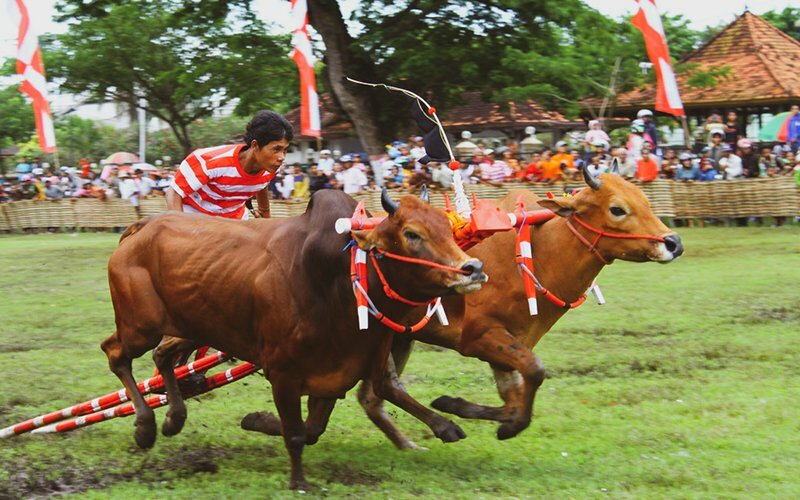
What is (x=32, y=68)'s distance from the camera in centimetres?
2442

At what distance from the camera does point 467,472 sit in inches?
243

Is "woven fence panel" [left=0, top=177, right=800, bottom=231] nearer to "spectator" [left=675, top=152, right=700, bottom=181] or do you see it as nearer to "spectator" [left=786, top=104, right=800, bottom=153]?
"spectator" [left=675, top=152, right=700, bottom=181]

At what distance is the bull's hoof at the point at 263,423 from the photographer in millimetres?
6656

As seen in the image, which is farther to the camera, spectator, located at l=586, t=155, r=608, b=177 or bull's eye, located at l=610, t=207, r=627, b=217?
spectator, located at l=586, t=155, r=608, b=177

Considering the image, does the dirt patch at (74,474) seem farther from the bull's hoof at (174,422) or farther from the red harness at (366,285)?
the red harness at (366,285)

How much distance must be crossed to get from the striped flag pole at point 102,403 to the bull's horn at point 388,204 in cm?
193

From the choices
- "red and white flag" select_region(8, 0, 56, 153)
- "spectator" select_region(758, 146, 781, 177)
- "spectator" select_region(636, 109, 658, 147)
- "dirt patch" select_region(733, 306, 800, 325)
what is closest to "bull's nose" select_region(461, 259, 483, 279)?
"dirt patch" select_region(733, 306, 800, 325)

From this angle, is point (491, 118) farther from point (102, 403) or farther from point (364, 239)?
point (364, 239)

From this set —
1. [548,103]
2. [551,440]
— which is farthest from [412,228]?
[548,103]

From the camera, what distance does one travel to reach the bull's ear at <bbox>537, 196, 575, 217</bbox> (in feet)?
22.7

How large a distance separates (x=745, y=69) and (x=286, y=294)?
28.3m

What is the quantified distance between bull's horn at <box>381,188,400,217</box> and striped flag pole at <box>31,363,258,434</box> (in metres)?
1.80

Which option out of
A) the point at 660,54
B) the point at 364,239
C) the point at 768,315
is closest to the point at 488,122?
the point at 660,54

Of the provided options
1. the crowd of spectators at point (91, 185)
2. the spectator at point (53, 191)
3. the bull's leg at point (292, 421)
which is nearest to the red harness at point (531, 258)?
the bull's leg at point (292, 421)
